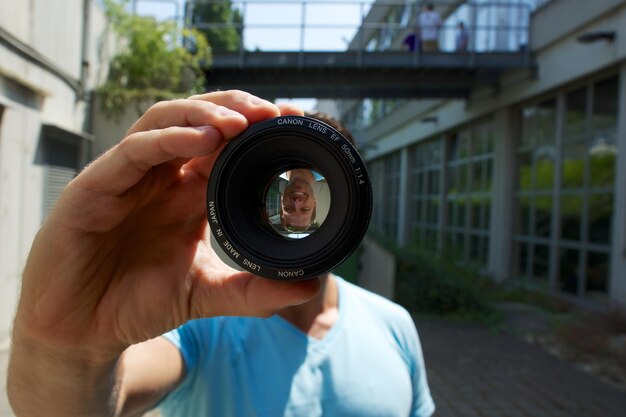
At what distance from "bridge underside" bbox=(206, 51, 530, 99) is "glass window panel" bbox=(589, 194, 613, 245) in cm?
328

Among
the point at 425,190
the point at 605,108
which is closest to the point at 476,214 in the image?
the point at 425,190

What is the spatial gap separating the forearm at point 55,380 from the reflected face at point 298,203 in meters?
0.51

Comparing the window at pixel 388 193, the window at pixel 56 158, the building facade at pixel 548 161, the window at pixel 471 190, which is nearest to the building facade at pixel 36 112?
the window at pixel 56 158

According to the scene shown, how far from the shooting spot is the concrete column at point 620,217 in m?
7.96

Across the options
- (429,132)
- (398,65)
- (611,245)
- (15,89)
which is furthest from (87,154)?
(429,132)

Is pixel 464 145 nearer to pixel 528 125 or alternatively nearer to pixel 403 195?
pixel 528 125

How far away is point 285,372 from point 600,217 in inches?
337

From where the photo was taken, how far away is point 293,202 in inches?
51.2

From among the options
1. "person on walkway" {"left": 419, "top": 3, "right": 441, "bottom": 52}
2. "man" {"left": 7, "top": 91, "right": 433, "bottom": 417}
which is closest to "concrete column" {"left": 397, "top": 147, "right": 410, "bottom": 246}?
"person on walkway" {"left": 419, "top": 3, "right": 441, "bottom": 52}

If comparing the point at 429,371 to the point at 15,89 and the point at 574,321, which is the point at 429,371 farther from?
the point at 15,89

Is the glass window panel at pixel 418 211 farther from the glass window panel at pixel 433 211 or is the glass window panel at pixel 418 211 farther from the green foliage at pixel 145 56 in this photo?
the green foliage at pixel 145 56

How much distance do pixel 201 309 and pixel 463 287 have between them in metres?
7.85

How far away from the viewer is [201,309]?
1.33 meters

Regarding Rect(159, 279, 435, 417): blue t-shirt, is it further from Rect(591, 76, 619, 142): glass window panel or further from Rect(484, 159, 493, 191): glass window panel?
Rect(484, 159, 493, 191): glass window panel
